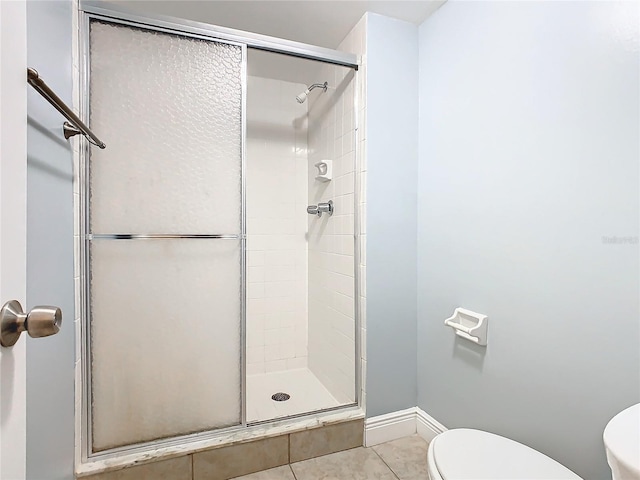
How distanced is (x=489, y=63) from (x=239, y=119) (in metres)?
1.16

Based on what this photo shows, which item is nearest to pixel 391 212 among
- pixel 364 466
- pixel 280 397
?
pixel 364 466

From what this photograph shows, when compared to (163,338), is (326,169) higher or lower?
higher

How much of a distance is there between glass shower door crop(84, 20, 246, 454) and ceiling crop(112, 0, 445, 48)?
1.15ft

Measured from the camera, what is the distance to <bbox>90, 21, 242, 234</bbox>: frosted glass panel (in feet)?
4.93

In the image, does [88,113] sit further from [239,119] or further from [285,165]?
[285,165]

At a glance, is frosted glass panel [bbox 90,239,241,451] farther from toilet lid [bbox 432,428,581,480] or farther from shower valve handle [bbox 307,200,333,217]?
toilet lid [bbox 432,428,581,480]

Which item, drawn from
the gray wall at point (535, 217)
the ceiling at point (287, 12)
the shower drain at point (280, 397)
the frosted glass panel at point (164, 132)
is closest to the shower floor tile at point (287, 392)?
the shower drain at point (280, 397)

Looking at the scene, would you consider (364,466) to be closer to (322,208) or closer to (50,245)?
(322,208)

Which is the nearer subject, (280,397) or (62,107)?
(62,107)

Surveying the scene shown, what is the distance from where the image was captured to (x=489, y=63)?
156 centimetres

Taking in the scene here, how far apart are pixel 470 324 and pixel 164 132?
5.40ft

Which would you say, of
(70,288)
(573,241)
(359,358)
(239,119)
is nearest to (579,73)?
(573,241)

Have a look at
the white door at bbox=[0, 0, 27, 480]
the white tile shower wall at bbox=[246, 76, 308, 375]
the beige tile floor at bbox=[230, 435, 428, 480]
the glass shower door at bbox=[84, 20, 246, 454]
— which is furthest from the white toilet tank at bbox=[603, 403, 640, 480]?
the white tile shower wall at bbox=[246, 76, 308, 375]

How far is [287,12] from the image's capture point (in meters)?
1.89
